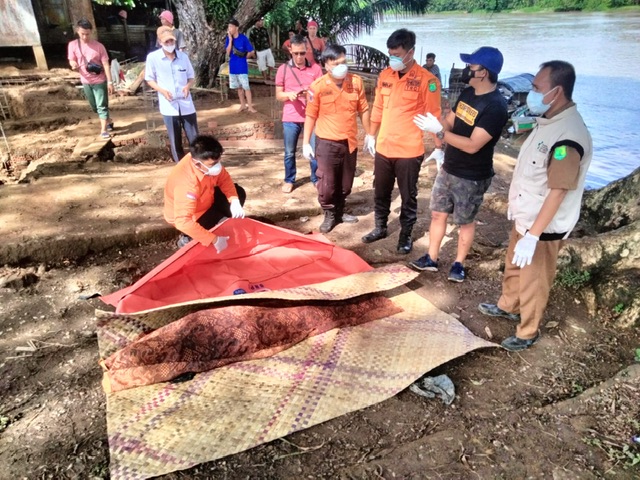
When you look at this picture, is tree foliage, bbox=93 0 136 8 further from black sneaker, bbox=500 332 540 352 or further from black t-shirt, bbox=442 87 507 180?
black sneaker, bbox=500 332 540 352

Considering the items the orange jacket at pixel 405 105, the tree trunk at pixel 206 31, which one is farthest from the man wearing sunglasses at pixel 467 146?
the tree trunk at pixel 206 31

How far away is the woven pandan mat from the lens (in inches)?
78.2

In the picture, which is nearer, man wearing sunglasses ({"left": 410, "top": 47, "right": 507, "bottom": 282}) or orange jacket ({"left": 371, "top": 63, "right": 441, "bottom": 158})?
man wearing sunglasses ({"left": 410, "top": 47, "right": 507, "bottom": 282})

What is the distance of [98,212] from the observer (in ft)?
14.1

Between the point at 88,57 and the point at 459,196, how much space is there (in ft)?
18.2

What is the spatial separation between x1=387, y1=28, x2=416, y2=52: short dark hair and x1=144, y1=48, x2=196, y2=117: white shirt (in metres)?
2.55

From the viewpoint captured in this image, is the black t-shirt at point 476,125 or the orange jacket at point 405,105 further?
the orange jacket at point 405,105

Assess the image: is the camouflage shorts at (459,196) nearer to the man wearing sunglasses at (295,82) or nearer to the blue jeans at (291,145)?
the man wearing sunglasses at (295,82)

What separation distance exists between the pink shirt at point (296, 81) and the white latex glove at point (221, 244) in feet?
6.32

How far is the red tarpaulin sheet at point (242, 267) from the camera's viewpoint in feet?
9.93

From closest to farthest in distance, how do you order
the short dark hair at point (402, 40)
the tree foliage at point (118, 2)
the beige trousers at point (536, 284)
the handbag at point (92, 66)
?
the beige trousers at point (536, 284) → the short dark hair at point (402, 40) → the handbag at point (92, 66) → the tree foliage at point (118, 2)

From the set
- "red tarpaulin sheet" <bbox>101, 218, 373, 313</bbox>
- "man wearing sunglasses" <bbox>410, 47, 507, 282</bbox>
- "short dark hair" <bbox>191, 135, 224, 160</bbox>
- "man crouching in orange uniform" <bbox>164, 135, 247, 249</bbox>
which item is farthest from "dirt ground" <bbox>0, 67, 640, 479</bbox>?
"short dark hair" <bbox>191, 135, 224, 160</bbox>

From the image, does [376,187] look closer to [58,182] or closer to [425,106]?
[425,106]

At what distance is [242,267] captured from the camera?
344cm
